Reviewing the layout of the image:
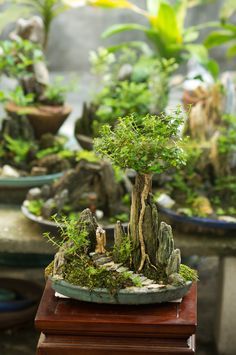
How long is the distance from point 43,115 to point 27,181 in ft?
1.93

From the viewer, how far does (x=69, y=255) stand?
2502 mm

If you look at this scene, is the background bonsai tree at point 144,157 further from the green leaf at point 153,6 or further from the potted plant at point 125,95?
the green leaf at point 153,6

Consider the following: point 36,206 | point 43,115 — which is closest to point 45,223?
point 36,206

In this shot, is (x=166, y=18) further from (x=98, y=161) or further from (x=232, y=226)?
(x=232, y=226)

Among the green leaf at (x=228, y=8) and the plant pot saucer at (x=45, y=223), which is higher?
the green leaf at (x=228, y=8)

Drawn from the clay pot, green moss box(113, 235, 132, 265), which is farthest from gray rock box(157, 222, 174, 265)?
the clay pot

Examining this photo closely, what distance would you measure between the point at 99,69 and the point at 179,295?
2.62 metres

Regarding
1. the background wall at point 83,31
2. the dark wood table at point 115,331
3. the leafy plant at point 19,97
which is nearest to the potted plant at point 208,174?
the leafy plant at point 19,97

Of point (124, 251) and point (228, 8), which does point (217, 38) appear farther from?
point (124, 251)

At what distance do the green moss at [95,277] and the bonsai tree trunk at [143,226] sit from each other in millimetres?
84

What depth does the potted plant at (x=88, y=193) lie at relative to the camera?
12.2ft

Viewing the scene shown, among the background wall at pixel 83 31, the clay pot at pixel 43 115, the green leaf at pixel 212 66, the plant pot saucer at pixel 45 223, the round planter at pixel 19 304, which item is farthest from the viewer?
the background wall at pixel 83 31

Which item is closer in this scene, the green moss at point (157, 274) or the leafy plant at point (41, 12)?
the green moss at point (157, 274)

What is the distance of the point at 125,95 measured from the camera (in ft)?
14.2
